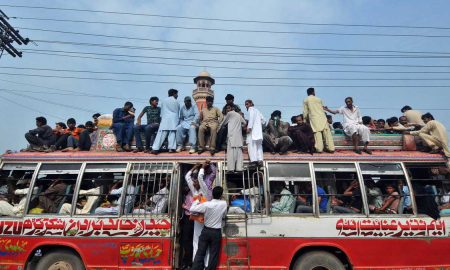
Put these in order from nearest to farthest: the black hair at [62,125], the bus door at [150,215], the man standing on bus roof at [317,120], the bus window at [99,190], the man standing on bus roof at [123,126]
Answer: the bus door at [150,215], the bus window at [99,190], the man standing on bus roof at [317,120], the man standing on bus roof at [123,126], the black hair at [62,125]

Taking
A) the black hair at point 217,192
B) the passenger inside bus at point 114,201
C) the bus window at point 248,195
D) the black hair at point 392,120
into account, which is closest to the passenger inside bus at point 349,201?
the bus window at point 248,195

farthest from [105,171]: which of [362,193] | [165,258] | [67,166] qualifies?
[362,193]

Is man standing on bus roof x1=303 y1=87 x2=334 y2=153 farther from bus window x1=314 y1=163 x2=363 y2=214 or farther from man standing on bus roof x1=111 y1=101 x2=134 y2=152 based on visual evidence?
man standing on bus roof x1=111 y1=101 x2=134 y2=152

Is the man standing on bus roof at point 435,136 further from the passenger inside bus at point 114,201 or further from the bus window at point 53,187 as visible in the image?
the bus window at point 53,187

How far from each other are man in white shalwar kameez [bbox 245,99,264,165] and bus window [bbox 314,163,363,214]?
42.4 inches

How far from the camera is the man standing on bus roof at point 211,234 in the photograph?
4945mm

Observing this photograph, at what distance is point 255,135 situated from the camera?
582cm

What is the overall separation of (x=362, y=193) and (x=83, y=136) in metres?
5.52

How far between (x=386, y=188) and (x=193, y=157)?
3.62m

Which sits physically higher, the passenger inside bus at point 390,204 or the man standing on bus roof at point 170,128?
the man standing on bus roof at point 170,128

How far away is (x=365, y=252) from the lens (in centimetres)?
507

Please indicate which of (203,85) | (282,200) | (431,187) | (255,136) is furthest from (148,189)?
(203,85)

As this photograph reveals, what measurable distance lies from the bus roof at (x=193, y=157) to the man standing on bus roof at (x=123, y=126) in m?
0.41

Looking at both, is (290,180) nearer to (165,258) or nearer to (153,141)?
(165,258)
